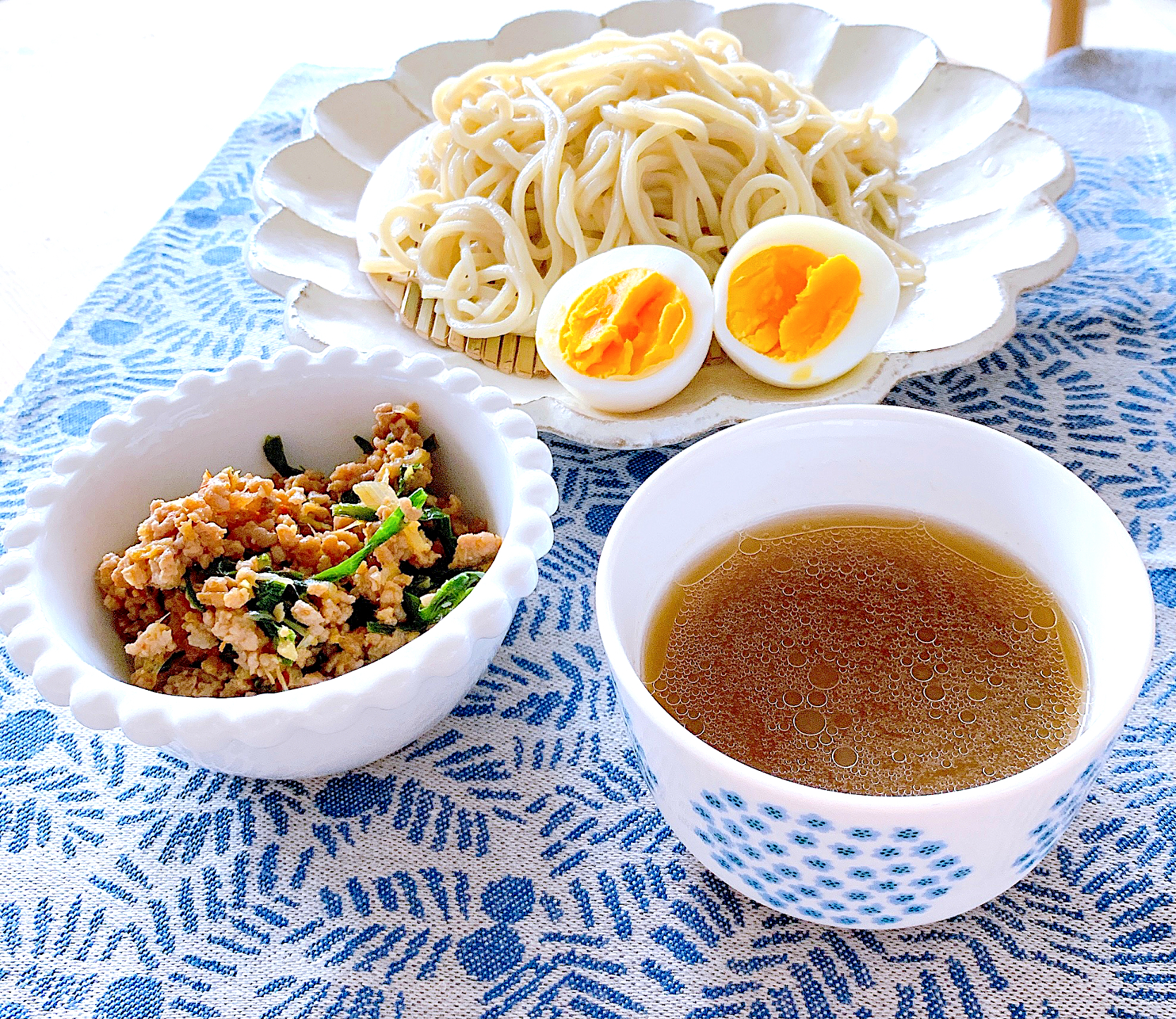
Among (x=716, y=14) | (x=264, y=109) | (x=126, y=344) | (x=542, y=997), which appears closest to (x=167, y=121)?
(x=264, y=109)

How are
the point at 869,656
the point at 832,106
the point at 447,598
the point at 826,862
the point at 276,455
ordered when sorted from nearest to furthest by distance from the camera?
the point at 826,862
the point at 869,656
the point at 447,598
the point at 276,455
the point at 832,106

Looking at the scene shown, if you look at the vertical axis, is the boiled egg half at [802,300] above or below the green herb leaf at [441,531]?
above

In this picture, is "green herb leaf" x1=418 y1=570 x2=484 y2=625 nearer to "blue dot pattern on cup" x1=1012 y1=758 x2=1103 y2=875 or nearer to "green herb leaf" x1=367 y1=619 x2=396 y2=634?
"green herb leaf" x1=367 y1=619 x2=396 y2=634

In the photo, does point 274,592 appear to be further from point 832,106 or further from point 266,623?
point 832,106

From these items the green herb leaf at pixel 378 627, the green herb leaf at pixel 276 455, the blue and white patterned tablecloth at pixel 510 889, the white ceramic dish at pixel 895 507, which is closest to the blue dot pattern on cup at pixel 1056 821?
the white ceramic dish at pixel 895 507

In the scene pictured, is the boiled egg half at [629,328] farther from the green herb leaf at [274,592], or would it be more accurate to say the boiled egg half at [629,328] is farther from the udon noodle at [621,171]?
the green herb leaf at [274,592]

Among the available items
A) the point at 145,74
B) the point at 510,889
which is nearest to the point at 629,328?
the point at 510,889
